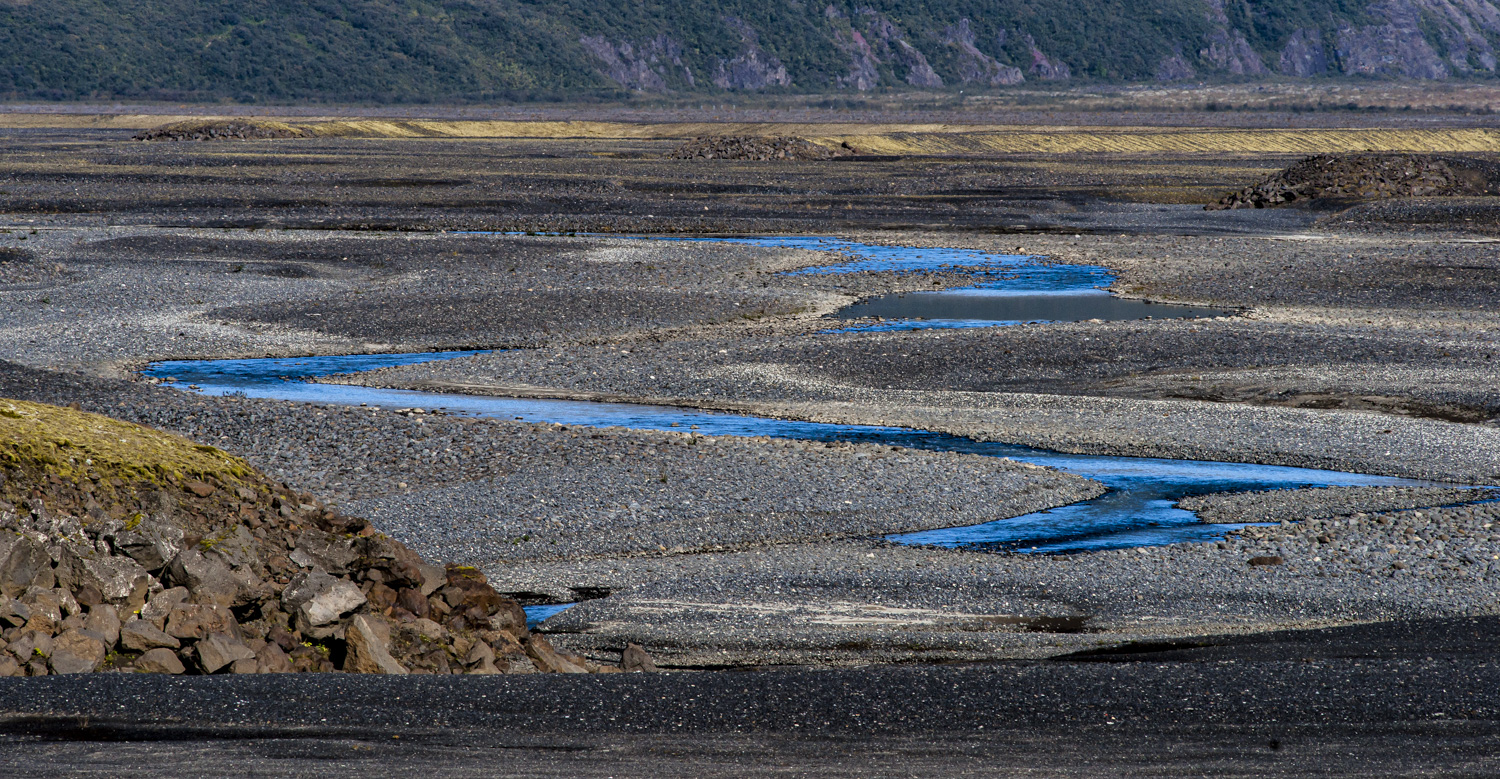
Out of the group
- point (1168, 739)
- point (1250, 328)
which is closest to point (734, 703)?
point (1168, 739)

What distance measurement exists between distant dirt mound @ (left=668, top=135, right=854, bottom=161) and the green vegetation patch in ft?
245

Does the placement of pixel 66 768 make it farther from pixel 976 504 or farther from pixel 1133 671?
pixel 976 504

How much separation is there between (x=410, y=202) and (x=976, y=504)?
4346cm

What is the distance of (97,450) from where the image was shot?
1162 cm

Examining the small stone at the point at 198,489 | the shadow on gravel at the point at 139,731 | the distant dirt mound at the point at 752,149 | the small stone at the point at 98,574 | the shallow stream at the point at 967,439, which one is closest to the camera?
the shadow on gravel at the point at 139,731

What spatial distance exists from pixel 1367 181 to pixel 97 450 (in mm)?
54401

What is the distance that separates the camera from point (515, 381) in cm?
2367

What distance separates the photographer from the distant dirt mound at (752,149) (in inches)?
3398

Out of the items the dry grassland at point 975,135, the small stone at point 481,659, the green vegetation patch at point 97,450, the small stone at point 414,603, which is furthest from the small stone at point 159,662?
the dry grassland at point 975,135

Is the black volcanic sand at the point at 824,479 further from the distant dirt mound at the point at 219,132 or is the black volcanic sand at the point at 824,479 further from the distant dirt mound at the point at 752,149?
the distant dirt mound at the point at 219,132

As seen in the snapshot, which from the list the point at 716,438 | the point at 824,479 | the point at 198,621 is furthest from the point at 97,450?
the point at 716,438

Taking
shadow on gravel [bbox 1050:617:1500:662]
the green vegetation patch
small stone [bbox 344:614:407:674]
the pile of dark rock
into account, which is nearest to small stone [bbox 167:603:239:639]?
the pile of dark rock

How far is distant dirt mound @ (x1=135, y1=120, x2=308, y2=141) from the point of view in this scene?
10475 centimetres

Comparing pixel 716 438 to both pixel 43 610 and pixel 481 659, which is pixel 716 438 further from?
pixel 43 610
